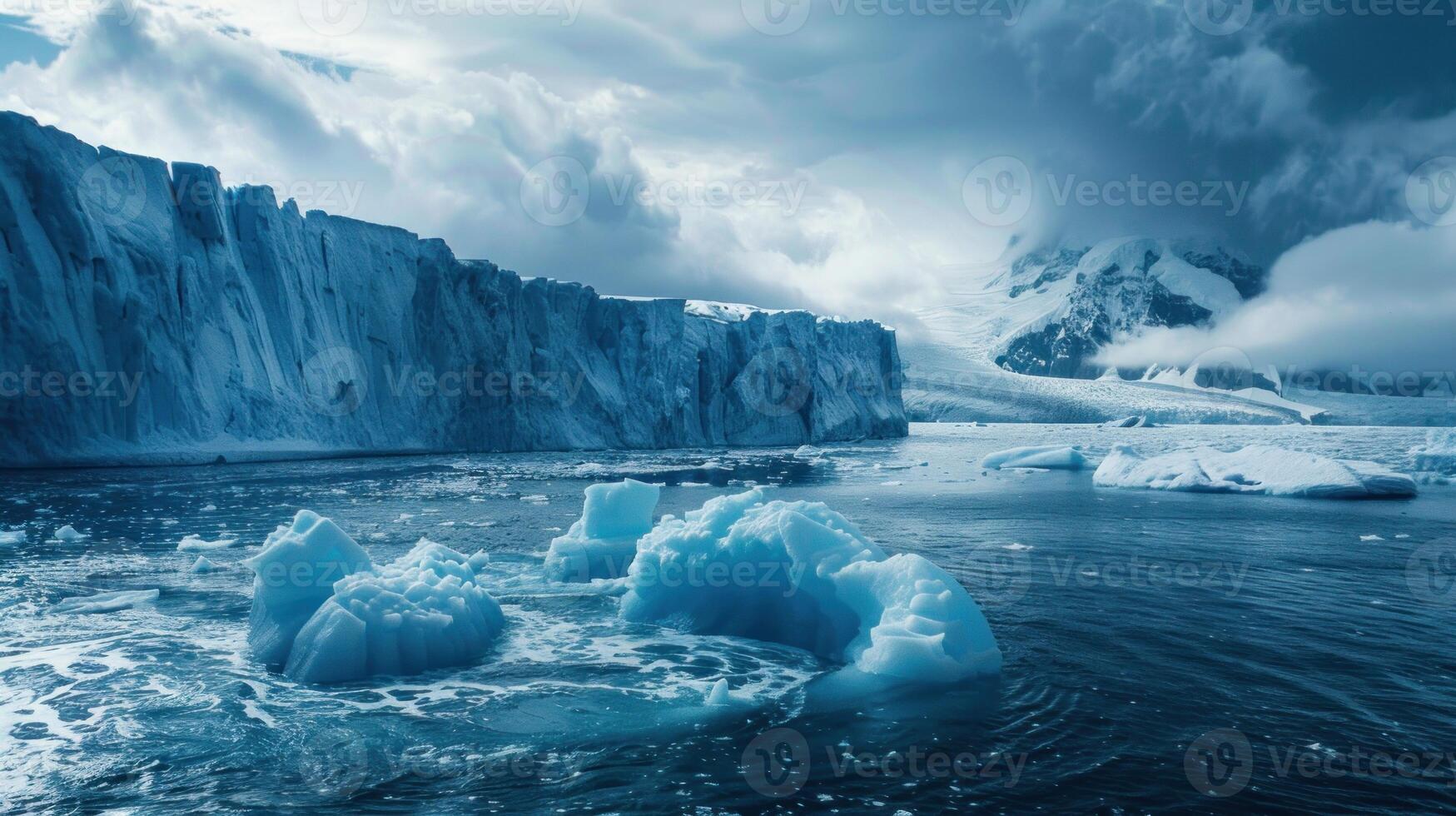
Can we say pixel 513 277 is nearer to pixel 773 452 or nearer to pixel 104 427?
pixel 773 452

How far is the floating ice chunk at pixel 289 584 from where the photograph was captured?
7.02 meters

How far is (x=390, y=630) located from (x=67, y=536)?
355 inches

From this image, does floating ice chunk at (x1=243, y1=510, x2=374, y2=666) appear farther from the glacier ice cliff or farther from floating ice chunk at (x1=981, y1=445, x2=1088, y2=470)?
floating ice chunk at (x1=981, y1=445, x2=1088, y2=470)

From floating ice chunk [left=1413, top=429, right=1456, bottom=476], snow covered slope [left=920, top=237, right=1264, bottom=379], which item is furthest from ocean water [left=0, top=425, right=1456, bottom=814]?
snow covered slope [left=920, top=237, right=1264, bottom=379]

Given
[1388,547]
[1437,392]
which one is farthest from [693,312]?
[1437,392]

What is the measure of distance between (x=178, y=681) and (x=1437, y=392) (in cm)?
14091

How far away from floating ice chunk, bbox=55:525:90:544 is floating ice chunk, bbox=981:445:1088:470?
26.2m

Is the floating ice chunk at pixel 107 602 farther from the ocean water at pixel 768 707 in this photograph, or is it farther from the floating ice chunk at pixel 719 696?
the floating ice chunk at pixel 719 696

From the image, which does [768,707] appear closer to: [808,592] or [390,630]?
[808,592]

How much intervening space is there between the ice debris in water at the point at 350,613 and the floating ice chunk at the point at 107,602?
225 centimetres

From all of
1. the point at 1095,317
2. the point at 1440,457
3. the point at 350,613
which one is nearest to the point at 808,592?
the point at 350,613

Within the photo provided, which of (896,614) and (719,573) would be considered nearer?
(896,614)

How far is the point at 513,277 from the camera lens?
37.8 m

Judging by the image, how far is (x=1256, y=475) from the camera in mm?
22203
